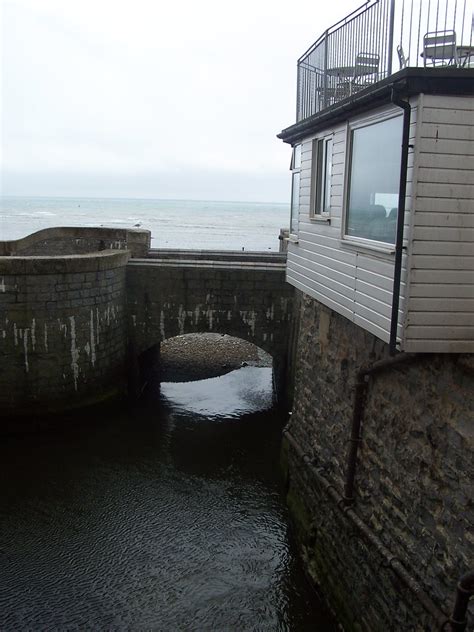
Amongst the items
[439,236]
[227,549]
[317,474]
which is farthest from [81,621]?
[439,236]

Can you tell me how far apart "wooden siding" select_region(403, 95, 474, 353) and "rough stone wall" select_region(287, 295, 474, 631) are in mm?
305

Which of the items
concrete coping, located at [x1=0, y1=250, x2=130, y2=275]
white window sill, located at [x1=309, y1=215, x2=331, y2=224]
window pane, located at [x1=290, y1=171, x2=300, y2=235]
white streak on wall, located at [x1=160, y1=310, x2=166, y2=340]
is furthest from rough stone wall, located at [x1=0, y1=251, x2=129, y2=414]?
white window sill, located at [x1=309, y1=215, x2=331, y2=224]

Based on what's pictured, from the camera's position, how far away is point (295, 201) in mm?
9695

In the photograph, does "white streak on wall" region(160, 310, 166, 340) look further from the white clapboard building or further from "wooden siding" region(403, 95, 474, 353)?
"wooden siding" region(403, 95, 474, 353)

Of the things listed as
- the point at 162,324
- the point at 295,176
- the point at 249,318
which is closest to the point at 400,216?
the point at 295,176

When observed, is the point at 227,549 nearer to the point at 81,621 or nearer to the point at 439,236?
the point at 81,621

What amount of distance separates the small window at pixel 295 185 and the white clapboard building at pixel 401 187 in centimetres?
159

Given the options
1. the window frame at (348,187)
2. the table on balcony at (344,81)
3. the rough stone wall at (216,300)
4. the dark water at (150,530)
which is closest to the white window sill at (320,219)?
the window frame at (348,187)

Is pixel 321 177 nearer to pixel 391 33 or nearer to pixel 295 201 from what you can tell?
pixel 295 201

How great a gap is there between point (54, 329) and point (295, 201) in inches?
270

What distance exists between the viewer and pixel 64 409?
1398cm

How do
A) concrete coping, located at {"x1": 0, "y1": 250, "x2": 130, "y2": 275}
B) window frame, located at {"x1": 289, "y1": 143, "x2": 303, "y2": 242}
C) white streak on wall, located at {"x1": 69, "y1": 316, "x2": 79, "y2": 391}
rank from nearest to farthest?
window frame, located at {"x1": 289, "y1": 143, "x2": 303, "y2": 242} → concrete coping, located at {"x1": 0, "y1": 250, "x2": 130, "y2": 275} → white streak on wall, located at {"x1": 69, "y1": 316, "x2": 79, "y2": 391}

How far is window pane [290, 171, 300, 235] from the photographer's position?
9.35 metres

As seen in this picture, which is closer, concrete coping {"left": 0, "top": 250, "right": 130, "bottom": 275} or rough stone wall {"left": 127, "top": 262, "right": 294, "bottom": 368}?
concrete coping {"left": 0, "top": 250, "right": 130, "bottom": 275}
